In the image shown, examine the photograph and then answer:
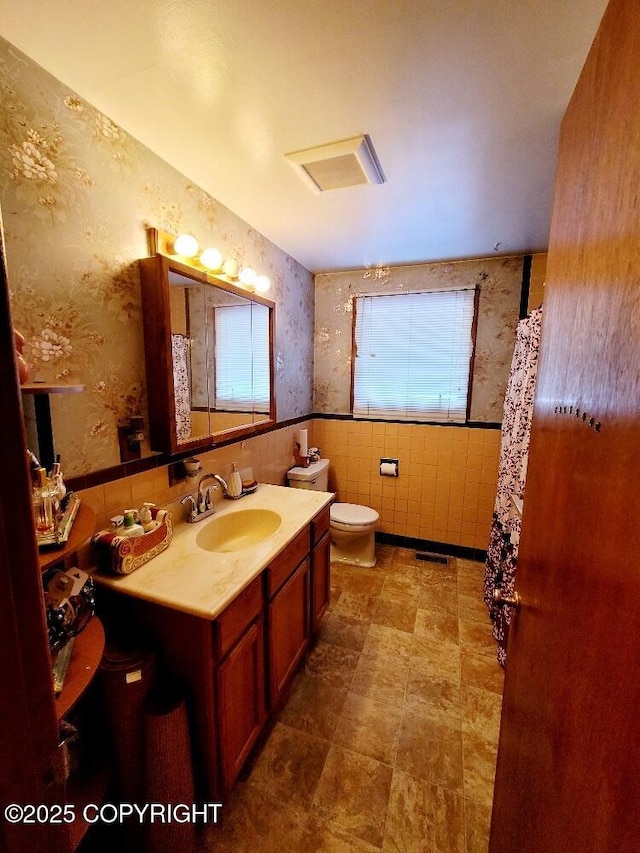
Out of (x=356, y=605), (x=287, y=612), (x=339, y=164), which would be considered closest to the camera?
(x=339, y=164)

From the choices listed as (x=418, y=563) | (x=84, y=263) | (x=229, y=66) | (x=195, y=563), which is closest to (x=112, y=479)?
(x=195, y=563)

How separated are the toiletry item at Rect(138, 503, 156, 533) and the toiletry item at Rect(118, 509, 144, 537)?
0.03 metres

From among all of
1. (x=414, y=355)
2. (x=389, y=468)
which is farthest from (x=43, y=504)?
(x=414, y=355)

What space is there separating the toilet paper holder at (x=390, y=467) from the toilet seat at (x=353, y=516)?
14.4 inches

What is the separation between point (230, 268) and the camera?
5.44ft

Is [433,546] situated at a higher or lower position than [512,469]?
lower

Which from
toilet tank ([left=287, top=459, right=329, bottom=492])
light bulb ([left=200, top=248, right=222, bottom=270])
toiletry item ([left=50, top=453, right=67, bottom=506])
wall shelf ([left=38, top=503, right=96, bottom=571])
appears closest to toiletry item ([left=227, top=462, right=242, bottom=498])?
toilet tank ([left=287, top=459, right=329, bottom=492])

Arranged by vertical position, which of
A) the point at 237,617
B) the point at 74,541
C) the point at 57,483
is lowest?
the point at 237,617

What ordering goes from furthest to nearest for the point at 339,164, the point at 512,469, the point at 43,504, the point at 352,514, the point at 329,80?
the point at 352,514, the point at 512,469, the point at 339,164, the point at 329,80, the point at 43,504

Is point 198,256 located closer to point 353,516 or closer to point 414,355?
point 414,355

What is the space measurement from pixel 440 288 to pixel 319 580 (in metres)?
2.24

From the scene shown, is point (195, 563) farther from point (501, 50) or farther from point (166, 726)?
point (501, 50)

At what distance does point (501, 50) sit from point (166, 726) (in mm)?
2134

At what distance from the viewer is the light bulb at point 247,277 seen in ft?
5.91
